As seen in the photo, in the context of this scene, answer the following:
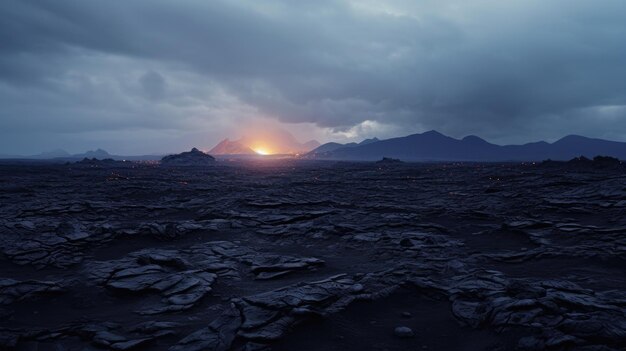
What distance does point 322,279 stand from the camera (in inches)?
491

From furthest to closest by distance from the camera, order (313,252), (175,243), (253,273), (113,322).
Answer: (175,243) < (313,252) < (253,273) < (113,322)

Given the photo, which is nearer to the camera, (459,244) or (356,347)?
(356,347)

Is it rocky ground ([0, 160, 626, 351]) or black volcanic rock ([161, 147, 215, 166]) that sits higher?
black volcanic rock ([161, 147, 215, 166])

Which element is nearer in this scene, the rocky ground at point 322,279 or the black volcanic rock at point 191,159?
the rocky ground at point 322,279

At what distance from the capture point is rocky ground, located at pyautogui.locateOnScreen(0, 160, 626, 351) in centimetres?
857

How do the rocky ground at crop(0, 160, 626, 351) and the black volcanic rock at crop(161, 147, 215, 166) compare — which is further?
the black volcanic rock at crop(161, 147, 215, 166)

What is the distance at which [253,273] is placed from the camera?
1366 cm

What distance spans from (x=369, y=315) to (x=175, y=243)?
1219 cm

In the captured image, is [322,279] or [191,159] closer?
[322,279]

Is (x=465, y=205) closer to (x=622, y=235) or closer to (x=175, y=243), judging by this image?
(x=622, y=235)

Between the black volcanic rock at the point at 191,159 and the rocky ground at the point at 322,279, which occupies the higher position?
the black volcanic rock at the point at 191,159

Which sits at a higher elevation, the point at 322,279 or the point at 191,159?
the point at 191,159

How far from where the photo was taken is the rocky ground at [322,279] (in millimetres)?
8570

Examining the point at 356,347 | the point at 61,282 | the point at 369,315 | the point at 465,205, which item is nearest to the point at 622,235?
the point at 465,205
